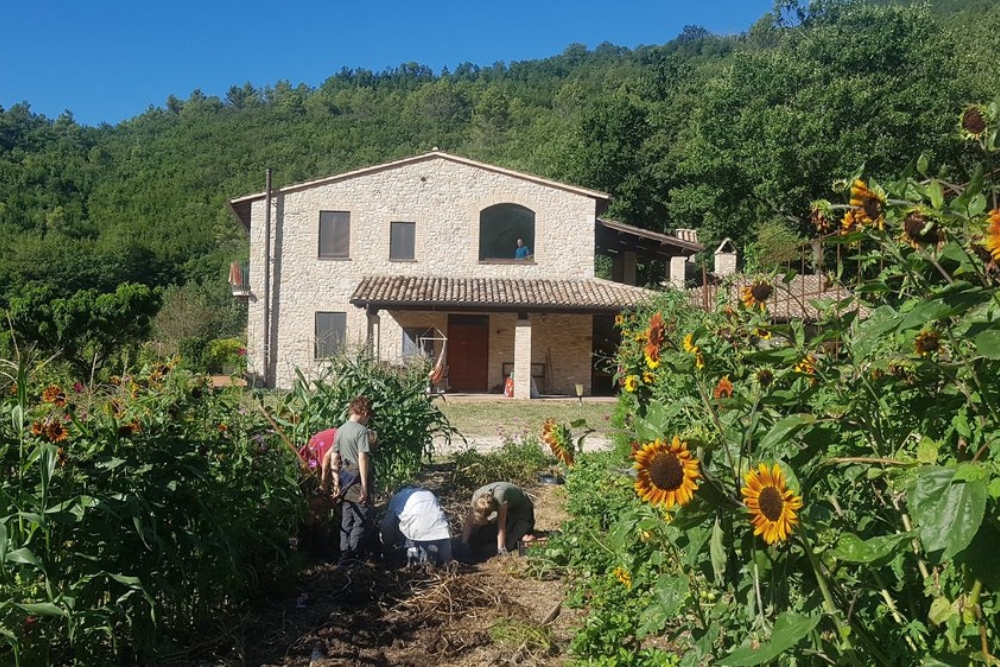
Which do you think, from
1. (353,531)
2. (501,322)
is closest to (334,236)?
(501,322)

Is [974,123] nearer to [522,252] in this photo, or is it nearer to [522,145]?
[522,252]

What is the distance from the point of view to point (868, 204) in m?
1.83

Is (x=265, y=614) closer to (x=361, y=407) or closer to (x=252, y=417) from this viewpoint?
(x=252, y=417)

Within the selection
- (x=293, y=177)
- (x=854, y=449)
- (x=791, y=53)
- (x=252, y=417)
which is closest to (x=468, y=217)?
(x=791, y=53)

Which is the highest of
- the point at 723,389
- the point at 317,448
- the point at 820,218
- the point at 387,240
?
the point at 387,240

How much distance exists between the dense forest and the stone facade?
10.3ft

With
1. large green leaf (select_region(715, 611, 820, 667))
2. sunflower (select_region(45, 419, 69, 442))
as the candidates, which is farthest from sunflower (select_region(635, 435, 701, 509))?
sunflower (select_region(45, 419, 69, 442))

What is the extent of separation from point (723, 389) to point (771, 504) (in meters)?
1.42

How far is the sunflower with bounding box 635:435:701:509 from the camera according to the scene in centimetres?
138

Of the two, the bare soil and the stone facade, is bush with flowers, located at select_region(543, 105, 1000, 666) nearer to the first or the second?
the bare soil

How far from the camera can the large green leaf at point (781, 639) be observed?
4.20 feet

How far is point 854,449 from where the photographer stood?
1.89 m

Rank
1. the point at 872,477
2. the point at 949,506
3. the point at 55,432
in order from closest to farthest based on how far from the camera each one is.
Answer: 1. the point at 949,506
2. the point at 872,477
3. the point at 55,432

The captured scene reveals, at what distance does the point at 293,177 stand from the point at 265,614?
57.7 metres
